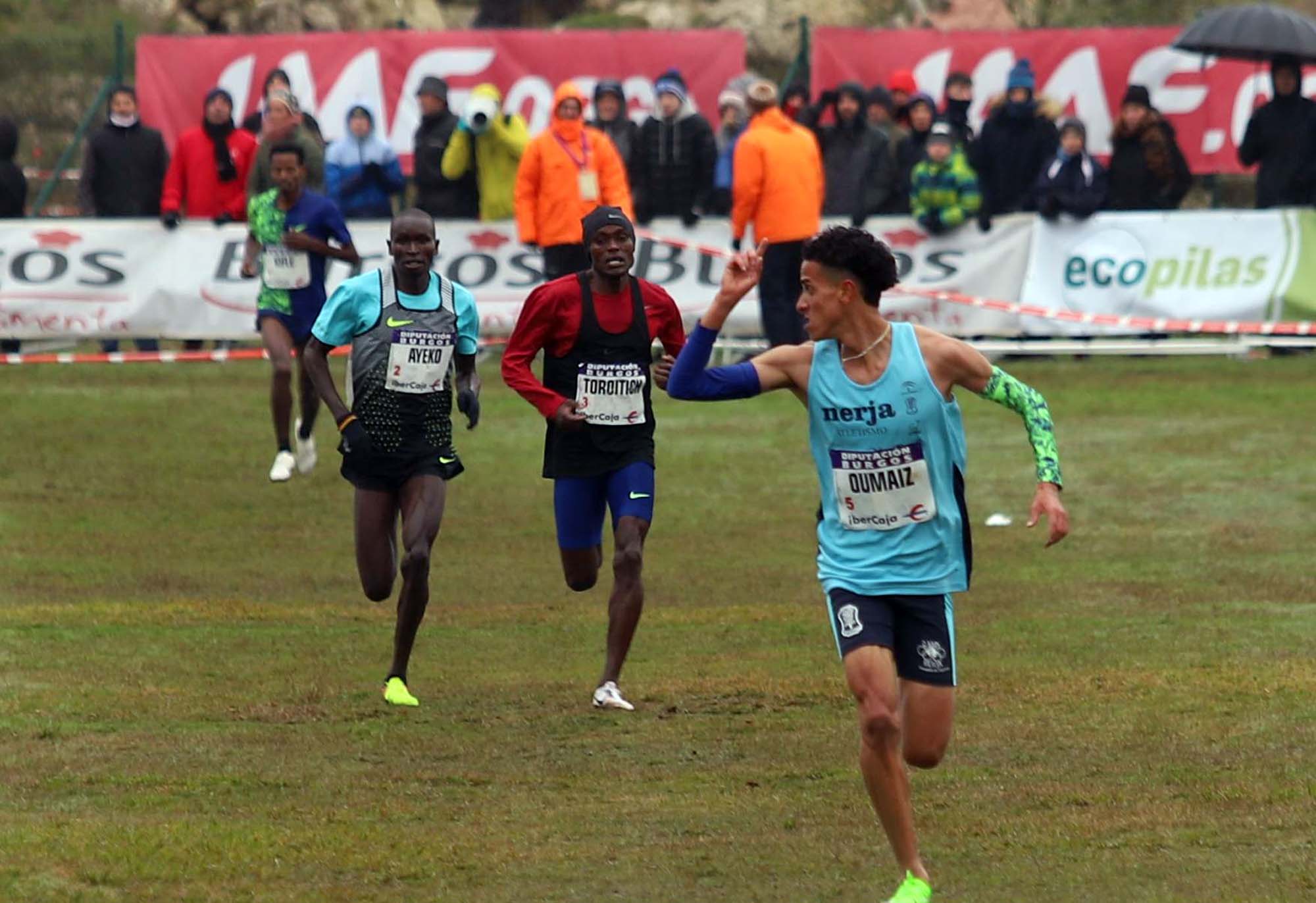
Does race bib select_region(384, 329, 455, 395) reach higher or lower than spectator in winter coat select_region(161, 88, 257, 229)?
higher

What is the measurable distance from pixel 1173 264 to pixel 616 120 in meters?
5.17

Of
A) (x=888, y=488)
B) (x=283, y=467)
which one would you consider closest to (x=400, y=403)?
(x=888, y=488)

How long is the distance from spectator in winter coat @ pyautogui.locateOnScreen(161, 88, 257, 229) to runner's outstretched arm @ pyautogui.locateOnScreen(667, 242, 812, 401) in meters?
14.3

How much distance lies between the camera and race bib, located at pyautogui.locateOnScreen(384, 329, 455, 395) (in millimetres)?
10531

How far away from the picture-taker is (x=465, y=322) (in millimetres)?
10820

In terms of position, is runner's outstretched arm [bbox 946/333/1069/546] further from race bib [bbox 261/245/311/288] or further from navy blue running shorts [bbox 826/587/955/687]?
race bib [bbox 261/245/311/288]

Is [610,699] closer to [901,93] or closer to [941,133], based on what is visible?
[941,133]

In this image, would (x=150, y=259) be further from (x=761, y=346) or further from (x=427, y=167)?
(x=761, y=346)

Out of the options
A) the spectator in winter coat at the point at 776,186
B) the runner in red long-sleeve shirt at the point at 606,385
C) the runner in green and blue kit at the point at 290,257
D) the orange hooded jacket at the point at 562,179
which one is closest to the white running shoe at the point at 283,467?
the runner in green and blue kit at the point at 290,257

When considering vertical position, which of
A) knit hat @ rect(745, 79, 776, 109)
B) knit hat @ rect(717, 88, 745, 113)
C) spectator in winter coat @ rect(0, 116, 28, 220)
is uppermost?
knit hat @ rect(745, 79, 776, 109)

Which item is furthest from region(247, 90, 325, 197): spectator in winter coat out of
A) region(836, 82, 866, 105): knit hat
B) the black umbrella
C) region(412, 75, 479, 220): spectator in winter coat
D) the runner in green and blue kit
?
the black umbrella

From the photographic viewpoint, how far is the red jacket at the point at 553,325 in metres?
10.2

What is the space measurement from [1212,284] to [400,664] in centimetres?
1304

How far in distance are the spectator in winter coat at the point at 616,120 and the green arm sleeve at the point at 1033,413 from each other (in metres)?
13.8
